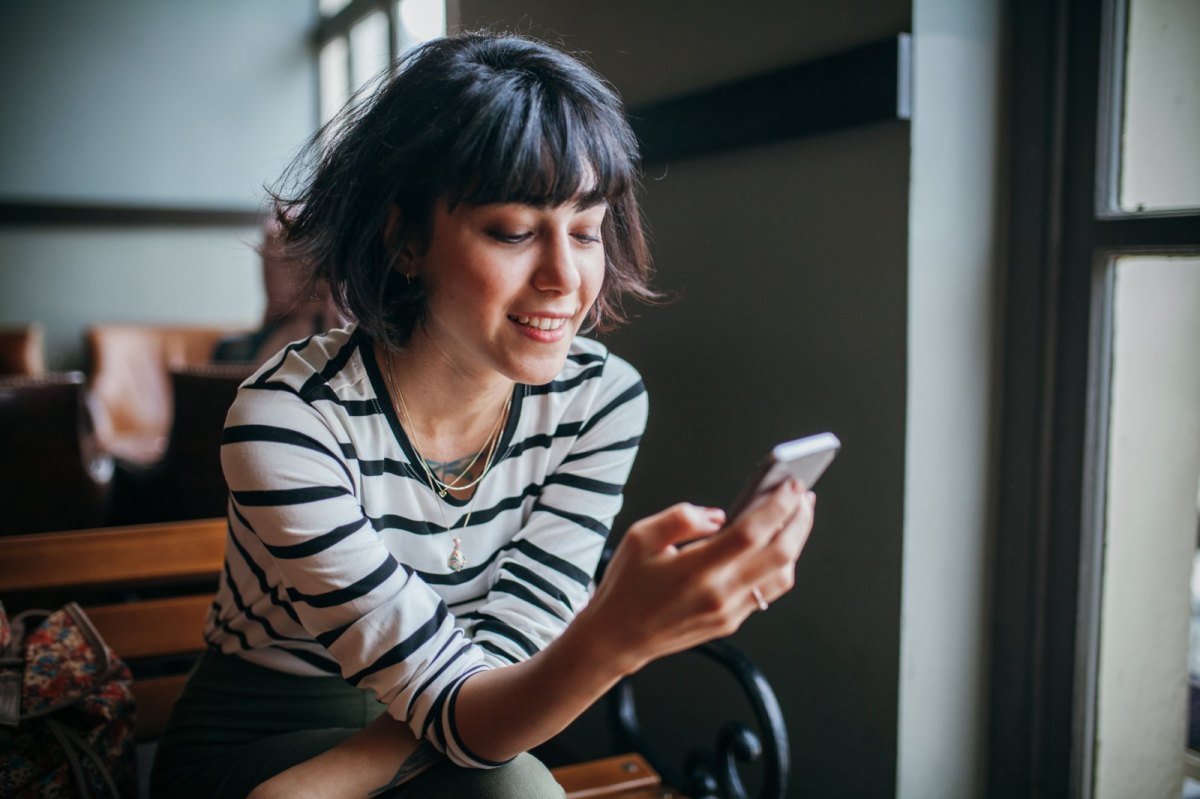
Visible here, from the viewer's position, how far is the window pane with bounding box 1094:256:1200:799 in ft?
3.79


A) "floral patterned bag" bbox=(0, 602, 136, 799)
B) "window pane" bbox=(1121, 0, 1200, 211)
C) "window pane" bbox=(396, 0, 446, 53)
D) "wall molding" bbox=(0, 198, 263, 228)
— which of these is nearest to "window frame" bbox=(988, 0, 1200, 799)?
"window pane" bbox=(1121, 0, 1200, 211)

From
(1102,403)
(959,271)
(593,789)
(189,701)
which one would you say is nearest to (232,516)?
(189,701)

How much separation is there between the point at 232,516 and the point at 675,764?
90 centimetres

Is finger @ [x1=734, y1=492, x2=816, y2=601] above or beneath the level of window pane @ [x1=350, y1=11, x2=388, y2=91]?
beneath

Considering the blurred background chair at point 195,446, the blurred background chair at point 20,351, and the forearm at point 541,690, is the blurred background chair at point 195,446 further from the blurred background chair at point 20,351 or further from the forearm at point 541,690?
the blurred background chair at point 20,351

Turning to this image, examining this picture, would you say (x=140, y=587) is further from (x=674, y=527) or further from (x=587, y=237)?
(x=674, y=527)

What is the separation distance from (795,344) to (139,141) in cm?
521

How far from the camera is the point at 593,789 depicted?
50.2 inches

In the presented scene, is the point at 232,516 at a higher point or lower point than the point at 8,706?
higher

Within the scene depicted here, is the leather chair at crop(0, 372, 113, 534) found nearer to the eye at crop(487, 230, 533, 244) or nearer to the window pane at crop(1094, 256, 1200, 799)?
the eye at crop(487, 230, 533, 244)

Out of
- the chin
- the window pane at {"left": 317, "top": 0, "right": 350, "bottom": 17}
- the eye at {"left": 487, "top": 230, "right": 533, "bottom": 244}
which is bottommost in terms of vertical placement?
the chin

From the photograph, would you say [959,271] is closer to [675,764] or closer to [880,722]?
[880,722]

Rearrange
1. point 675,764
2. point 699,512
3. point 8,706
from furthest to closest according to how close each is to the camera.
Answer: point 675,764 < point 8,706 < point 699,512

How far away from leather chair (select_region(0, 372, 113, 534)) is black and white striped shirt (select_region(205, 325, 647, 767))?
126 centimetres
